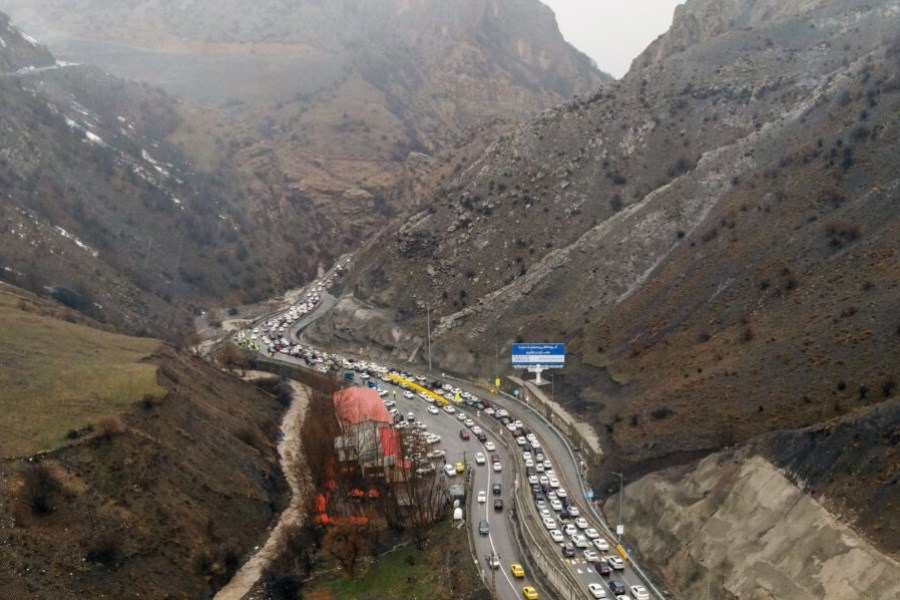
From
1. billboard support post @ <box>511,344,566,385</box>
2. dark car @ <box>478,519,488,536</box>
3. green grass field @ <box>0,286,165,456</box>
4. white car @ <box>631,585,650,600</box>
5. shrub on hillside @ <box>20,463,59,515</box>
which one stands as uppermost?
billboard support post @ <box>511,344,566,385</box>

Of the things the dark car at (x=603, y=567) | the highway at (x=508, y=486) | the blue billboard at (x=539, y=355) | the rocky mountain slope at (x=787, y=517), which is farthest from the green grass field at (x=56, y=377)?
the rocky mountain slope at (x=787, y=517)

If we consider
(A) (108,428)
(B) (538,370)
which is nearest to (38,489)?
(A) (108,428)

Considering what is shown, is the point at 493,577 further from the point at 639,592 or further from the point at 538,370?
the point at 538,370

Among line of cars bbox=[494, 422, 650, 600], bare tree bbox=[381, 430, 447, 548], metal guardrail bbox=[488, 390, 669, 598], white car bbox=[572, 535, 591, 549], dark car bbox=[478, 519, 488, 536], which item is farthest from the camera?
bare tree bbox=[381, 430, 447, 548]

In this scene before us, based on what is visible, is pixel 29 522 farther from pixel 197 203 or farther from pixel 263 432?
pixel 197 203

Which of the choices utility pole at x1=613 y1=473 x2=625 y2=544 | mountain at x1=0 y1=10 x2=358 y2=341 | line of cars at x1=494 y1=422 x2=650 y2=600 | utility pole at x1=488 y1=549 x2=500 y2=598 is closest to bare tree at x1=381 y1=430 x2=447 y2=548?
utility pole at x1=488 y1=549 x2=500 y2=598

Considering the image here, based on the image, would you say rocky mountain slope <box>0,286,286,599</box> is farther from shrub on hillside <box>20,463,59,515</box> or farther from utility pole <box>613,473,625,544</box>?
utility pole <box>613,473,625,544</box>
